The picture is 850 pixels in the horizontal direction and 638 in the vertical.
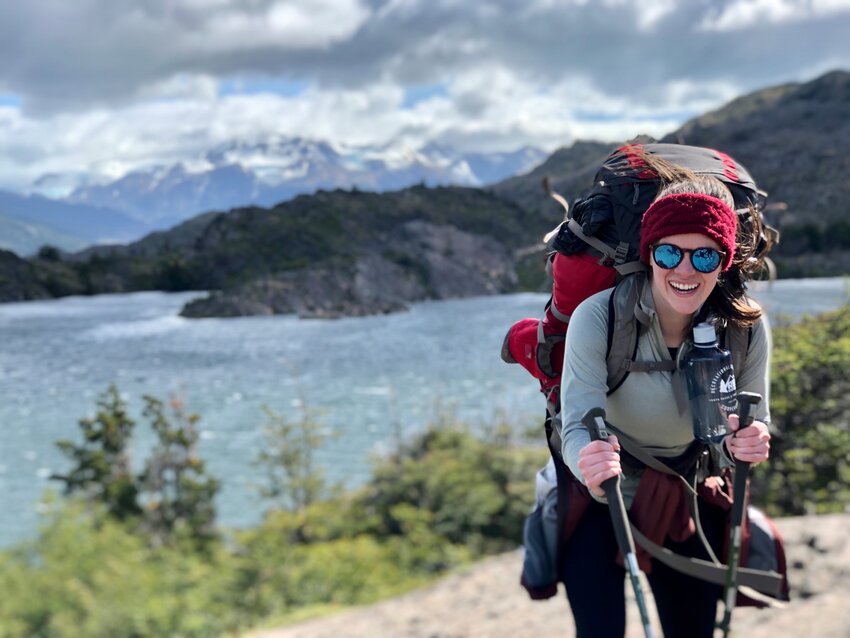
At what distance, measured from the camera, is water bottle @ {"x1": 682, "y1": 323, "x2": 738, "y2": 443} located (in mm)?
2326

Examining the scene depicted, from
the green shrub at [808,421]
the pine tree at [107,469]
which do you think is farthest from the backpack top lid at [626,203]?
the pine tree at [107,469]

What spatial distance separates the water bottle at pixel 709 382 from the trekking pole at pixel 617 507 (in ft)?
0.96

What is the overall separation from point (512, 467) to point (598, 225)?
43.3ft

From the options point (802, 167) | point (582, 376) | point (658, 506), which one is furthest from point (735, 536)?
point (802, 167)

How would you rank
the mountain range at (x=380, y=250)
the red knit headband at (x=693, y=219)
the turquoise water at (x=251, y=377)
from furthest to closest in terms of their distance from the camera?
the mountain range at (x=380, y=250)
the turquoise water at (x=251, y=377)
the red knit headband at (x=693, y=219)

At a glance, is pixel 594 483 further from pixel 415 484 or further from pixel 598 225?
pixel 415 484

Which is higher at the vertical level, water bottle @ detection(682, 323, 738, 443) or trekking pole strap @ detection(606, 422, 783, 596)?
water bottle @ detection(682, 323, 738, 443)

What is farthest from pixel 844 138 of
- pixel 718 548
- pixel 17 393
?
pixel 718 548

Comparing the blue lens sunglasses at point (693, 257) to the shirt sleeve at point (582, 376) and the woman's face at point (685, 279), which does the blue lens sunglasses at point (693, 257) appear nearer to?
the woman's face at point (685, 279)

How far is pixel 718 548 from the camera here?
2896mm

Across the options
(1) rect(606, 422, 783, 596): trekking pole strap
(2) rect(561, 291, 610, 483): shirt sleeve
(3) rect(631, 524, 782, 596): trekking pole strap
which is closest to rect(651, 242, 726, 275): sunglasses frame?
(2) rect(561, 291, 610, 483): shirt sleeve

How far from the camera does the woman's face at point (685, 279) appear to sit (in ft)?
7.39

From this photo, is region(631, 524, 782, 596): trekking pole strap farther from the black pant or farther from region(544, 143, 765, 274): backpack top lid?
region(544, 143, 765, 274): backpack top lid

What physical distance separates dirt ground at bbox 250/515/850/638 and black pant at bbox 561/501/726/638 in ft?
12.6
